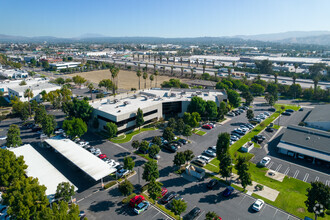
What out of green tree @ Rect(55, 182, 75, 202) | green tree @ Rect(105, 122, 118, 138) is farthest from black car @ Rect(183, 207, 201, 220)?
green tree @ Rect(105, 122, 118, 138)

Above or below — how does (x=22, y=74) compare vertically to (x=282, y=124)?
above

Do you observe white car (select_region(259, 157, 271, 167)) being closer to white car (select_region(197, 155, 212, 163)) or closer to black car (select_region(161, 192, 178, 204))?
white car (select_region(197, 155, 212, 163))

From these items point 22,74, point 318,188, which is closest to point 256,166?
point 318,188

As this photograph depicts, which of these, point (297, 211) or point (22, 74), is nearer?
point (297, 211)

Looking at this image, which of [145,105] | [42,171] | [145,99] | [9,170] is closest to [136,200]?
[42,171]

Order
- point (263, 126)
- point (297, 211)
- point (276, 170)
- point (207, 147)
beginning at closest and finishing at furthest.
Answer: point (297, 211) → point (276, 170) → point (207, 147) → point (263, 126)

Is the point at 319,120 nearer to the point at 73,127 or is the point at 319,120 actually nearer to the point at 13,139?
the point at 73,127

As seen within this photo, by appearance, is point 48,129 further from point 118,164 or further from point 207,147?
point 207,147
